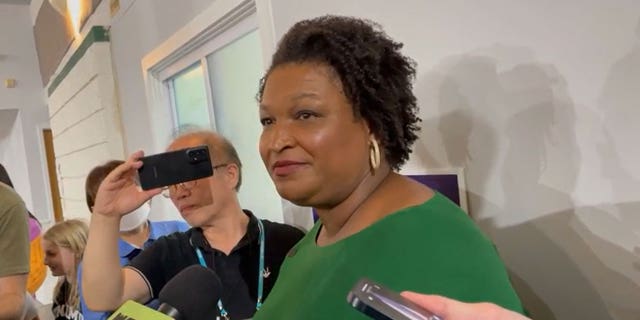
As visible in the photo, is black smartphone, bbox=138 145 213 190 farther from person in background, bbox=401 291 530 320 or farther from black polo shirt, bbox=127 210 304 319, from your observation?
person in background, bbox=401 291 530 320

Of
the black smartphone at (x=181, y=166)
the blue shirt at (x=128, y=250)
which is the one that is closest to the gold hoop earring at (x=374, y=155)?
the black smartphone at (x=181, y=166)

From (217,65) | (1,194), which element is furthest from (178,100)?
(1,194)

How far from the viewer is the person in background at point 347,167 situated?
0.66 m

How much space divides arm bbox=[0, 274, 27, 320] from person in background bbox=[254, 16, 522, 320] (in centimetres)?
98

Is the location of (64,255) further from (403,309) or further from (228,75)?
(403,309)

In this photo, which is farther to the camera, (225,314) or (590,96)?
(225,314)

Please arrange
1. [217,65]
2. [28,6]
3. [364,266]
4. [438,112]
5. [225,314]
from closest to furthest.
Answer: [364,266] < [438,112] < [225,314] < [217,65] < [28,6]

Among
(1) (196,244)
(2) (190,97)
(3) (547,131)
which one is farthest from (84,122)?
(3) (547,131)

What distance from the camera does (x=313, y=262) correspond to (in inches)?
31.1

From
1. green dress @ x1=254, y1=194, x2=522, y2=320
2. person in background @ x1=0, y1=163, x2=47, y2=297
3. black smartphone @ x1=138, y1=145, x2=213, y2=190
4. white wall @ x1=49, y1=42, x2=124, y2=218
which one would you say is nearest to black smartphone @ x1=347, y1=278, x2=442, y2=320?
green dress @ x1=254, y1=194, x2=522, y2=320

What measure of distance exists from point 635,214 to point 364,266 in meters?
0.45

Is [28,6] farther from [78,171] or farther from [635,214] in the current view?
[635,214]

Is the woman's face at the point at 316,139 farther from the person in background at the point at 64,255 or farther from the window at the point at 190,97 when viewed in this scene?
the person in background at the point at 64,255

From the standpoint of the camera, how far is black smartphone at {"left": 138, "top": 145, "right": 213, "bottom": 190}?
123 cm
